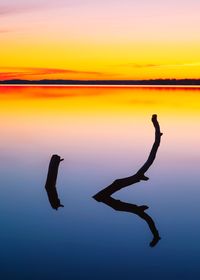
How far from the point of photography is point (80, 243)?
27.3ft

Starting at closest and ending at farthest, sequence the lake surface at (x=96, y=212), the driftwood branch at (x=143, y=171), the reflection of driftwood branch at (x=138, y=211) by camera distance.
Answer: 1. the driftwood branch at (x=143, y=171)
2. the lake surface at (x=96, y=212)
3. the reflection of driftwood branch at (x=138, y=211)

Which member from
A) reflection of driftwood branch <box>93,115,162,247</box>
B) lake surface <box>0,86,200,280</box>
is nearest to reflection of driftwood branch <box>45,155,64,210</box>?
reflection of driftwood branch <box>93,115,162,247</box>

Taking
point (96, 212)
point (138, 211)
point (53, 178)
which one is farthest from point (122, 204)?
point (53, 178)

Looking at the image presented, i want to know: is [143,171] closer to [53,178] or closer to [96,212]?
[53,178]

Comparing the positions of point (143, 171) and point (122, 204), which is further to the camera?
point (122, 204)

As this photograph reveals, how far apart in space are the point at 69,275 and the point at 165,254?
1.49 meters

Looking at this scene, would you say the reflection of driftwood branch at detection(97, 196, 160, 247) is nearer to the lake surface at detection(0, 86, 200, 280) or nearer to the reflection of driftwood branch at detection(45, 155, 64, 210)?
the lake surface at detection(0, 86, 200, 280)

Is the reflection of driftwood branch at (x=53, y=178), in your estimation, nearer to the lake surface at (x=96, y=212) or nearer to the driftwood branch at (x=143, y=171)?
the driftwood branch at (x=143, y=171)

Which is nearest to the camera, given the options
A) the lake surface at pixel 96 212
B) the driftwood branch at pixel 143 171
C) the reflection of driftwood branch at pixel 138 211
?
the driftwood branch at pixel 143 171

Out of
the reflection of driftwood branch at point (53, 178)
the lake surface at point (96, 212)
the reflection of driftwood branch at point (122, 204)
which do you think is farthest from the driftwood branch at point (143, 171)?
the lake surface at point (96, 212)

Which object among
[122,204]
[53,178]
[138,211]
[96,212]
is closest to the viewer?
[53,178]

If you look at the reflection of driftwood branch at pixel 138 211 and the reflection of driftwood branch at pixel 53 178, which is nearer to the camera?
the reflection of driftwood branch at pixel 53 178

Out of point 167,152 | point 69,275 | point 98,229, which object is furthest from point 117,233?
point 167,152

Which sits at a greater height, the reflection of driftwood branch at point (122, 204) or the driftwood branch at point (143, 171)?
the driftwood branch at point (143, 171)
